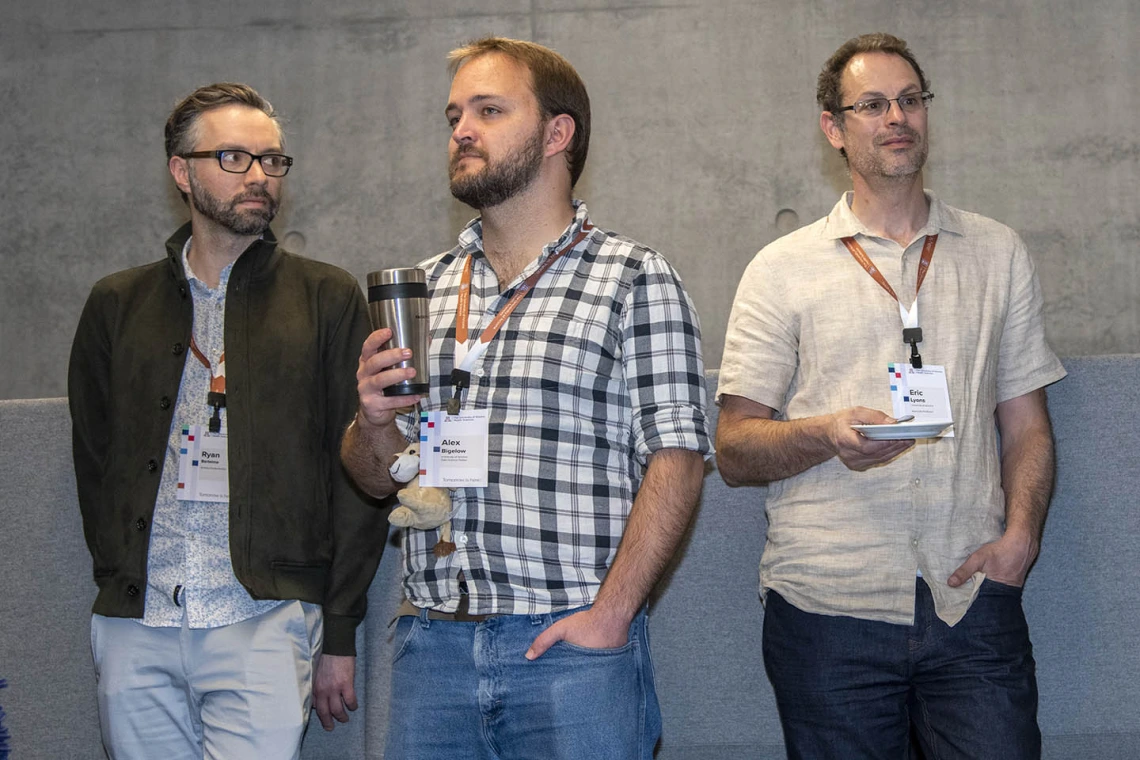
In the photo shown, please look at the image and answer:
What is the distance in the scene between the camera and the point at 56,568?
9.31ft

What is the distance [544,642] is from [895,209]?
1283 mm

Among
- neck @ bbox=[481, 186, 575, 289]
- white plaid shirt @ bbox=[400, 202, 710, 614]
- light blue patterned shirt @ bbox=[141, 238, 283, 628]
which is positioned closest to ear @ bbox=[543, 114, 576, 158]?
neck @ bbox=[481, 186, 575, 289]

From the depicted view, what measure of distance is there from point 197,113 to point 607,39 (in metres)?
2.02

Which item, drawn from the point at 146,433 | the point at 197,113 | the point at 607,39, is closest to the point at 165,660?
the point at 146,433

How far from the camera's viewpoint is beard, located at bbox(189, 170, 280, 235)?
2.65m

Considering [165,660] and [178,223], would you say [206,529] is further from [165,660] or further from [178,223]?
[178,223]

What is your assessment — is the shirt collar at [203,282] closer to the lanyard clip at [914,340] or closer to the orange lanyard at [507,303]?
the orange lanyard at [507,303]

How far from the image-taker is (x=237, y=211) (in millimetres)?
2652

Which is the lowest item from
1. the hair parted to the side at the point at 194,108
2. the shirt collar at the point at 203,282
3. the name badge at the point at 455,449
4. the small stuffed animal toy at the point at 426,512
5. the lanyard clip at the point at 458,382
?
the small stuffed animal toy at the point at 426,512

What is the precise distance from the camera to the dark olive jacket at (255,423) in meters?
2.40

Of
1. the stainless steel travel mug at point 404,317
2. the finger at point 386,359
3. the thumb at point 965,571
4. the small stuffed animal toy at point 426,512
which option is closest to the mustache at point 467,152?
the stainless steel travel mug at point 404,317

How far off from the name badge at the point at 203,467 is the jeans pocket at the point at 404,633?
0.61m

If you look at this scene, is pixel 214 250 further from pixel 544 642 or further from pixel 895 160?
pixel 895 160

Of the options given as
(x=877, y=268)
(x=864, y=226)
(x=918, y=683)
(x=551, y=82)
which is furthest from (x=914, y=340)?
(x=551, y=82)
